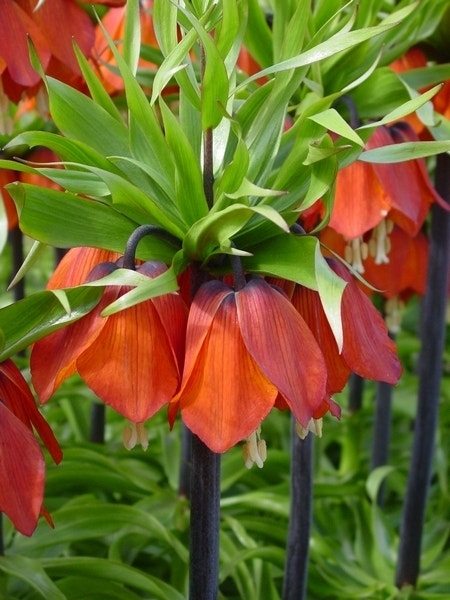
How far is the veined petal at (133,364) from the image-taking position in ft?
2.50

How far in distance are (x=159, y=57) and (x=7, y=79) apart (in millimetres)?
239

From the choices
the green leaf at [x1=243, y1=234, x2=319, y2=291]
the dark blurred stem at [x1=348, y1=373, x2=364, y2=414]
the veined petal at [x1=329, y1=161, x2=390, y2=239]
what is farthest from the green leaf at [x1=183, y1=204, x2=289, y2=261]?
the dark blurred stem at [x1=348, y1=373, x2=364, y2=414]

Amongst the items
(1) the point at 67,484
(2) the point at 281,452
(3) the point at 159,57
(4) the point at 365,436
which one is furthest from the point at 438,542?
(3) the point at 159,57

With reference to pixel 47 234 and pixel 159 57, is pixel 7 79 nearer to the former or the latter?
pixel 159 57

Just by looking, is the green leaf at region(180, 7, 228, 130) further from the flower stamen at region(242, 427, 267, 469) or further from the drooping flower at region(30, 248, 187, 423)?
the flower stamen at region(242, 427, 267, 469)

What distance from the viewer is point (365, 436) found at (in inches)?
77.0

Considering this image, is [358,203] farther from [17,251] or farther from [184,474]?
[17,251]

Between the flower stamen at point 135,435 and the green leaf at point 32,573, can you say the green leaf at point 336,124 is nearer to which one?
the flower stamen at point 135,435

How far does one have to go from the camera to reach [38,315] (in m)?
Answer: 0.82

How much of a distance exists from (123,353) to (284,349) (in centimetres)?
12

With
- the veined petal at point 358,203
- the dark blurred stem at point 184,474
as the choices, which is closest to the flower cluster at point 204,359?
the veined petal at point 358,203

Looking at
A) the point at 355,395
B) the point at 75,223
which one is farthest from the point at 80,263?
the point at 355,395

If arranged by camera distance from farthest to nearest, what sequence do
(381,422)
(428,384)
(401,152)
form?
(381,422)
(428,384)
(401,152)

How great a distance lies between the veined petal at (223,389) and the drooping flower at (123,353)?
2 cm
